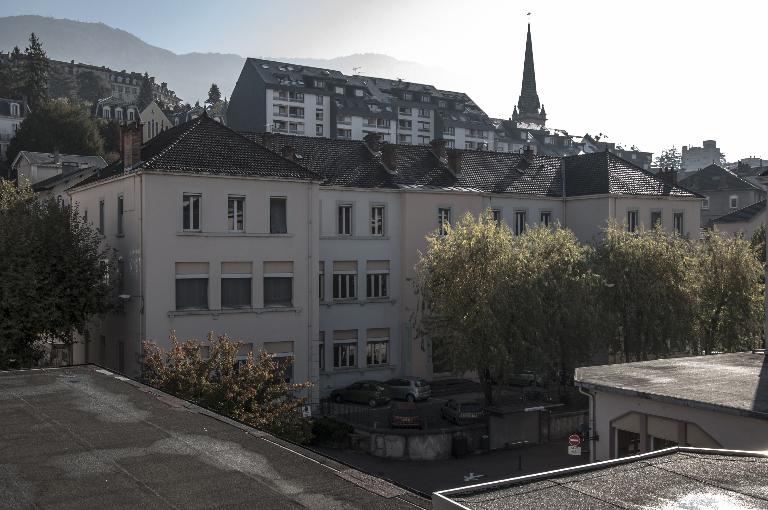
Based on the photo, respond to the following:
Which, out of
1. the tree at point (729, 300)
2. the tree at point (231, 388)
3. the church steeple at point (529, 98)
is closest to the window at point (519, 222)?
the tree at point (729, 300)

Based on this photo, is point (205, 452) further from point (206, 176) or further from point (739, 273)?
point (739, 273)

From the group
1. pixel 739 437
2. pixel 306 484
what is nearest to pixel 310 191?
pixel 739 437

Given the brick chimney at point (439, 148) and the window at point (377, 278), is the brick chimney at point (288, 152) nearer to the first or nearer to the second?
the window at point (377, 278)

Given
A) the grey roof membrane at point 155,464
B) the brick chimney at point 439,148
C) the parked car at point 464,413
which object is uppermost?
the brick chimney at point 439,148

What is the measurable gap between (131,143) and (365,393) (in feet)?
54.9

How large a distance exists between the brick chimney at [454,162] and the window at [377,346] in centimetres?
1118

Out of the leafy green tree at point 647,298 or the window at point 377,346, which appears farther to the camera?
the window at point 377,346

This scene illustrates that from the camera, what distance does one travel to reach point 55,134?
91.1 meters

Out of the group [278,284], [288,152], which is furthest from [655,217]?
[278,284]

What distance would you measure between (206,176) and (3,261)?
9229 millimetres

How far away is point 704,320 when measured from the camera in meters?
43.7

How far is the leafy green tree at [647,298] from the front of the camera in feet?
134

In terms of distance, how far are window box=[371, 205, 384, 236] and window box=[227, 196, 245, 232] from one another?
10066 millimetres

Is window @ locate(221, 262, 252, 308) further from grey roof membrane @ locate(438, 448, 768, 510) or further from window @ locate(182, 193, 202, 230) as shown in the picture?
grey roof membrane @ locate(438, 448, 768, 510)
